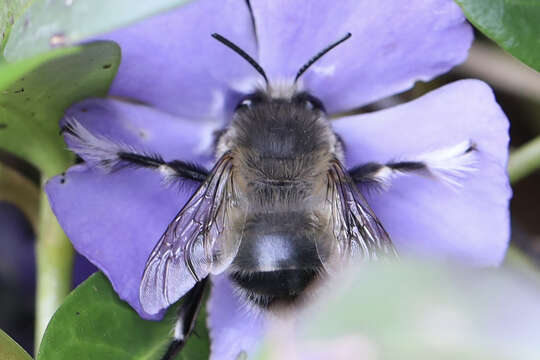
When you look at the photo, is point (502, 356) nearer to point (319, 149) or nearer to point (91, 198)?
point (319, 149)

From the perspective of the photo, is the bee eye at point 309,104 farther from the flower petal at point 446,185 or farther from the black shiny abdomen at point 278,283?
the black shiny abdomen at point 278,283

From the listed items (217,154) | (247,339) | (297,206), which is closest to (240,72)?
(217,154)

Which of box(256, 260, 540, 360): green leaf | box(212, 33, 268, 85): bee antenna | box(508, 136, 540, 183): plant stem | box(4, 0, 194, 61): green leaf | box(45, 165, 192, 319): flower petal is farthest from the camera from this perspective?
box(508, 136, 540, 183): plant stem

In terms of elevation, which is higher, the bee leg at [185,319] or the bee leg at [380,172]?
the bee leg at [380,172]

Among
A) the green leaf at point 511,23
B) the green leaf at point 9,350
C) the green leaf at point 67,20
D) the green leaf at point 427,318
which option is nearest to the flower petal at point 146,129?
the green leaf at point 67,20

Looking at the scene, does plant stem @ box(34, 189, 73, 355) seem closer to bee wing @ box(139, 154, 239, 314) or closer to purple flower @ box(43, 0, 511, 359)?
purple flower @ box(43, 0, 511, 359)

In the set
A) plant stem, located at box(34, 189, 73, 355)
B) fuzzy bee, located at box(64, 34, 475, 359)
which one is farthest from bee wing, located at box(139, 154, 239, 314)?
plant stem, located at box(34, 189, 73, 355)

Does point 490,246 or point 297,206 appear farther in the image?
point 490,246
